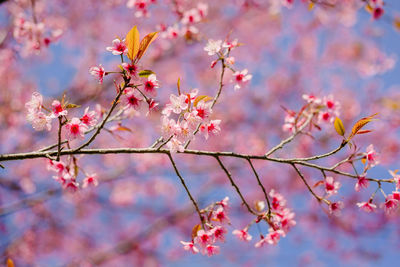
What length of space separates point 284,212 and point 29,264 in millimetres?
6298

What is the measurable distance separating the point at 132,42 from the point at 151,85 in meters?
0.30

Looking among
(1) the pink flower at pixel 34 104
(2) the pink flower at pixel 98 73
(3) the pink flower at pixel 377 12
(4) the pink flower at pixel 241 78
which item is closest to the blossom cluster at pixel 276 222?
(4) the pink flower at pixel 241 78

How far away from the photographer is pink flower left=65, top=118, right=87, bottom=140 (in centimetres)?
185

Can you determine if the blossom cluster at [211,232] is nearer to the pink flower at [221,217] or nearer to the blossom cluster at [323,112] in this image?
the pink flower at [221,217]

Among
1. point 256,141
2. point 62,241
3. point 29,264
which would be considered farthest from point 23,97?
point 256,141

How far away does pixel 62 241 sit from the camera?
890cm

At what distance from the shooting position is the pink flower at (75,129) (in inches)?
73.0

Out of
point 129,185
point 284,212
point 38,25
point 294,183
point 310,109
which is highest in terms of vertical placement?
point 129,185

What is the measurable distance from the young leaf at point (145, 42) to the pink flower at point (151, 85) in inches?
7.2

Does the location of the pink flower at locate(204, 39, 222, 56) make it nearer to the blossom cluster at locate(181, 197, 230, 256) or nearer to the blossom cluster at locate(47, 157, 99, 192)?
the blossom cluster at locate(181, 197, 230, 256)

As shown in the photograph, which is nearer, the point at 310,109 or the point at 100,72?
the point at 100,72

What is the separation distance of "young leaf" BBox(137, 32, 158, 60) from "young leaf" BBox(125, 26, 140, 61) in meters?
0.02

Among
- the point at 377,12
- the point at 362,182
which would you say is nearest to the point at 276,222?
the point at 362,182

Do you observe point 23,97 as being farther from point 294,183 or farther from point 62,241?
point 294,183
